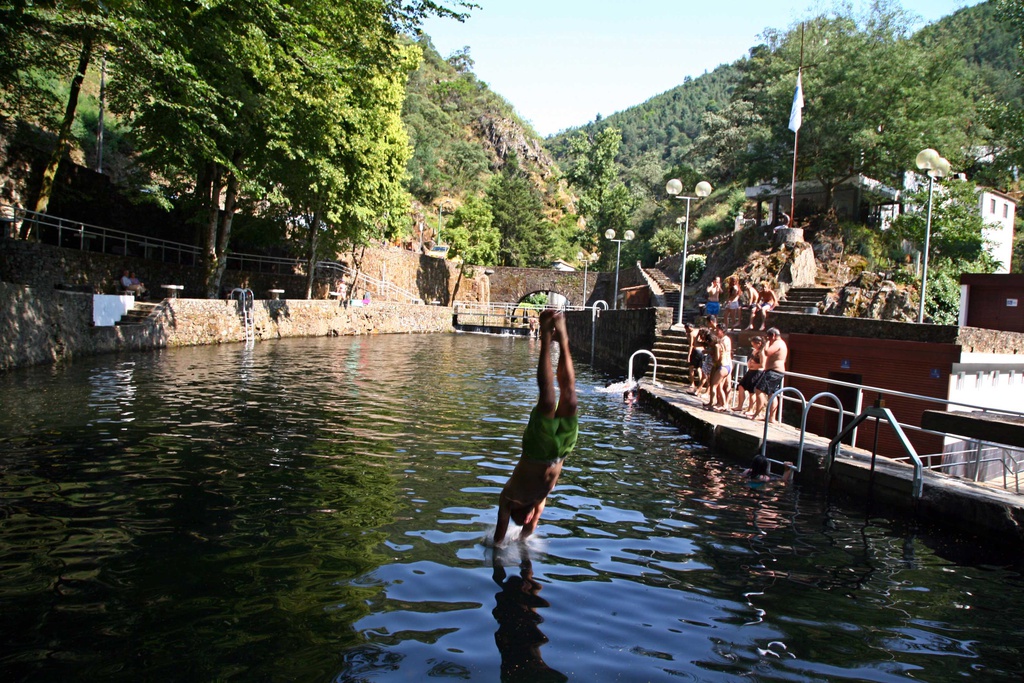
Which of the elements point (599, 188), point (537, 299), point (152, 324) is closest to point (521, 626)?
point (152, 324)

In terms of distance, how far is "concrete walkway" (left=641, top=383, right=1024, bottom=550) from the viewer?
6.60 m

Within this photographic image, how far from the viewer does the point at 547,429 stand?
5.21 metres

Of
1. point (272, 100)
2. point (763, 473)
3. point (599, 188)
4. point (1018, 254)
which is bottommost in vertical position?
point (763, 473)

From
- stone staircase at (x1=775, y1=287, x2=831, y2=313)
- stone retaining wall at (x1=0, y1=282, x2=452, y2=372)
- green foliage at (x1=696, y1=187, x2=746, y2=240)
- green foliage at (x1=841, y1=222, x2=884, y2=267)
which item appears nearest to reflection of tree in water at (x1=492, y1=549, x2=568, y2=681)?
stone retaining wall at (x1=0, y1=282, x2=452, y2=372)

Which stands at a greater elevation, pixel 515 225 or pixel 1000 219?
pixel 515 225

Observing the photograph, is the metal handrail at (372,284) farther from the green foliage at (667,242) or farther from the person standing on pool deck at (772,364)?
the person standing on pool deck at (772,364)

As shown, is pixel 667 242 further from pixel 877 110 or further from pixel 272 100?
pixel 272 100

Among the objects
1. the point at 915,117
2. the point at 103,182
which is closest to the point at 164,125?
the point at 103,182

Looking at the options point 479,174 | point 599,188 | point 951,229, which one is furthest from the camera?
point 479,174

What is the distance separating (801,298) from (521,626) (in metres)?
21.4

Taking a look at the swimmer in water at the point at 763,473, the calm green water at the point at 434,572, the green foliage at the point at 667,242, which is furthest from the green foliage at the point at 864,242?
the calm green water at the point at 434,572

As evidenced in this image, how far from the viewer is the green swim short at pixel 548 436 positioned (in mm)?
5215

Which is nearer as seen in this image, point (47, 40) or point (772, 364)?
point (772, 364)

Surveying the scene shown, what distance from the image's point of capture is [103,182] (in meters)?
28.6
